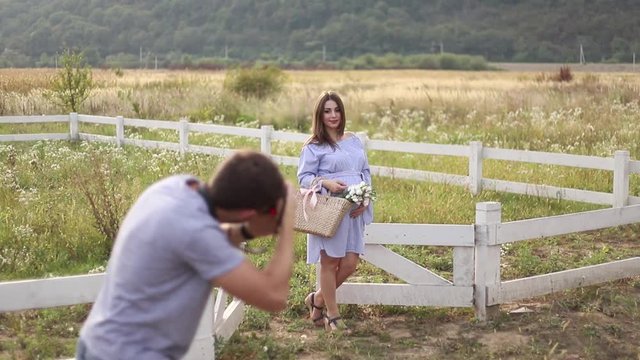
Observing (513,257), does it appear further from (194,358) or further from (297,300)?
(194,358)

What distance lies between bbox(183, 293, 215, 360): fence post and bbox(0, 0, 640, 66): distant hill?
9171cm

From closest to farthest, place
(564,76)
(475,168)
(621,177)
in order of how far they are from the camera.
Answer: (621,177) < (475,168) < (564,76)

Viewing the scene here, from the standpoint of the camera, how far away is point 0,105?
24844 mm

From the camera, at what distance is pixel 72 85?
79.7 feet

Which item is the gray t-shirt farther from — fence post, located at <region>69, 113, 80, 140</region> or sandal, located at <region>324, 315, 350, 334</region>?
fence post, located at <region>69, 113, 80, 140</region>

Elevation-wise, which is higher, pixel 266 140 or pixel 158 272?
pixel 158 272

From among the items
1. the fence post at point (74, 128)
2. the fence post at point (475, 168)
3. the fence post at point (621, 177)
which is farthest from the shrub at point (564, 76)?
the fence post at point (621, 177)

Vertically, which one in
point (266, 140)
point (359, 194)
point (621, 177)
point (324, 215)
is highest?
point (359, 194)

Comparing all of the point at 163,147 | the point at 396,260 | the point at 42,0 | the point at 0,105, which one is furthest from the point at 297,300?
the point at 42,0

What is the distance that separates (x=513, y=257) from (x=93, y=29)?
9287 cm

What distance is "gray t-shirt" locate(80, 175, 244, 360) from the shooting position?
2857mm

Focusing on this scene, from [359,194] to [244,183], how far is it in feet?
11.9

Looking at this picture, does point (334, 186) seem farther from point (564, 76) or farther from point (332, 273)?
point (564, 76)

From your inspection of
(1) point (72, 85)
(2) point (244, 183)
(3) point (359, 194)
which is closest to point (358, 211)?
(3) point (359, 194)
